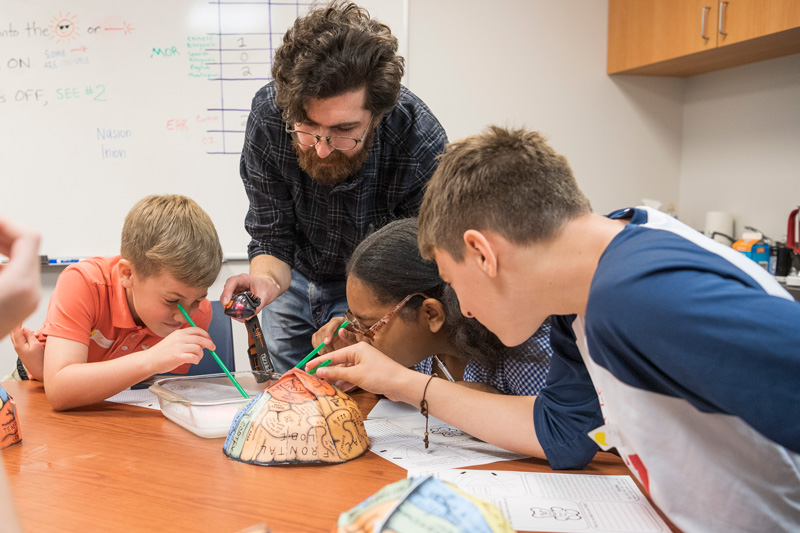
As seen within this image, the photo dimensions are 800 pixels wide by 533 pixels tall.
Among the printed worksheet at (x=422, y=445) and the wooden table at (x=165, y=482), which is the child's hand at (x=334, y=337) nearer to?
the printed worksheet at (x=422, y=445)

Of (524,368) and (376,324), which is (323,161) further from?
(524,368)

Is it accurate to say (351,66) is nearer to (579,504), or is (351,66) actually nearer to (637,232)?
(637,232)

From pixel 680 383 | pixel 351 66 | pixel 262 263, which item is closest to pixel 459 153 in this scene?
pixel 680 383

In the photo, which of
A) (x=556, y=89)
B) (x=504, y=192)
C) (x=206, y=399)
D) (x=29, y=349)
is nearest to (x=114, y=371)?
(x=206, y=399)

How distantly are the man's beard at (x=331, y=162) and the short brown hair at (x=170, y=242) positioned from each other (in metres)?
0.31

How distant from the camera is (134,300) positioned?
1643 mm

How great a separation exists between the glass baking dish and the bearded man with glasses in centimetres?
32

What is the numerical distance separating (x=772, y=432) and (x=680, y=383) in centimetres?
10

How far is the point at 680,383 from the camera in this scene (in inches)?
28.7

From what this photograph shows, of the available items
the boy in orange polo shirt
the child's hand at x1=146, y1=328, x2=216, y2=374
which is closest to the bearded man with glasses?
the boy in orange polo shirt

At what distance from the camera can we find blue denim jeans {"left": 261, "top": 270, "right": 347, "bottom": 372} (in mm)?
2086

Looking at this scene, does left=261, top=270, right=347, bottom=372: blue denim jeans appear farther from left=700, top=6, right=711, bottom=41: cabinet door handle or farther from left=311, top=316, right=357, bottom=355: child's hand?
left=700, top=6, right=711, bottom=41: cabinet door handle

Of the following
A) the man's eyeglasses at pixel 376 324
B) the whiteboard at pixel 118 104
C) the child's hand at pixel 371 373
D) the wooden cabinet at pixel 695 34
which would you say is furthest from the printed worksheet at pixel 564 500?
the whiteboard at pixel 118 104

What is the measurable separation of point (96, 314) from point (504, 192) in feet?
3.86
